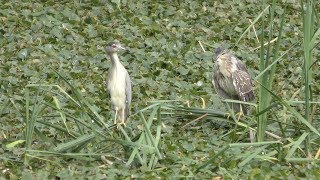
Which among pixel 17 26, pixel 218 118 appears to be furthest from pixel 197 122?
pixel 17 26

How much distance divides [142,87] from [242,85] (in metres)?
1.53

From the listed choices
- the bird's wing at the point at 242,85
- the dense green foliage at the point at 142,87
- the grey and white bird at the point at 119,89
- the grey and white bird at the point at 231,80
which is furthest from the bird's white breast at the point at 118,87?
the bird's wing at the point at 242,85

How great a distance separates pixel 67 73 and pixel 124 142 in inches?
152

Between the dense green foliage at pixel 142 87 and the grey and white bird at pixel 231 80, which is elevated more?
the grey and white bird at pixel 231 80

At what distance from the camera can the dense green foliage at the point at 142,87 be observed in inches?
349

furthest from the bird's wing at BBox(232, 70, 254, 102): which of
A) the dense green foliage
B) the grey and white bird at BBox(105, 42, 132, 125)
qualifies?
the grey and white bird at BBox(105, 42, 132, 125)

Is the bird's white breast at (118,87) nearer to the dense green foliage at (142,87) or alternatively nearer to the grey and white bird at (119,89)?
the grey and white bird at (119,89)

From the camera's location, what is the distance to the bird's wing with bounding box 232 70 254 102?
428 inches

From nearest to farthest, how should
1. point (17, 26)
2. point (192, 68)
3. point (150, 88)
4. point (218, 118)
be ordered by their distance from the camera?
point (218, 118), point (150, 88), point (192, 68), point (17, 26)

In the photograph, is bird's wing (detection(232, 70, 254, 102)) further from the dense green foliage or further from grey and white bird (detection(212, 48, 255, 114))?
the dense green foliage

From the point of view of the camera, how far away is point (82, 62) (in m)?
12.8

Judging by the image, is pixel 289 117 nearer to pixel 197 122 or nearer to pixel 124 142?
pixel 197 122

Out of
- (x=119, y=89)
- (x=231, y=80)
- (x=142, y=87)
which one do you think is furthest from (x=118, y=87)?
(x=142, y=87)

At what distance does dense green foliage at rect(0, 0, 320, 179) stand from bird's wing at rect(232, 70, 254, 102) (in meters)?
0.40
